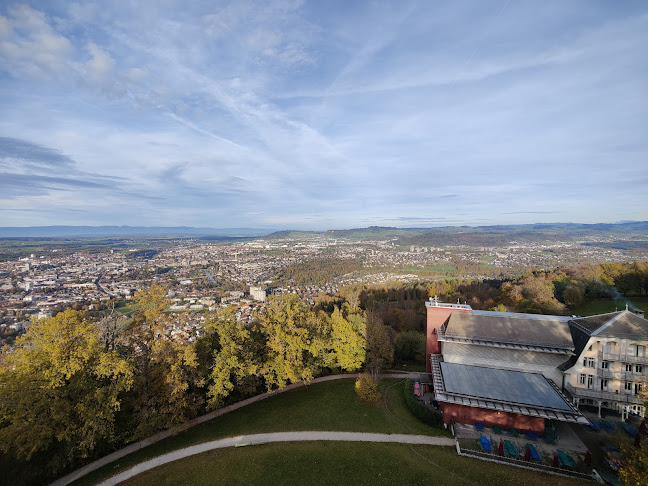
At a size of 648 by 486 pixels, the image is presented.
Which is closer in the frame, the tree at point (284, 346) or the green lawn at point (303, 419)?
the green lawn at point (303, 419)

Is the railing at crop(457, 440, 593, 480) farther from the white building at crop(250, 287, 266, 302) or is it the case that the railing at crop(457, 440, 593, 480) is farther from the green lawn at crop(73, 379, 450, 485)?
the white building at crop(250, 287, 266, 302)

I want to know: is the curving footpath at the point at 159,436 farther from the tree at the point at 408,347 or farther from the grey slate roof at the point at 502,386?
the grey slate roof at the point at 502,386

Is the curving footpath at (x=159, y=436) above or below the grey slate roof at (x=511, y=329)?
below

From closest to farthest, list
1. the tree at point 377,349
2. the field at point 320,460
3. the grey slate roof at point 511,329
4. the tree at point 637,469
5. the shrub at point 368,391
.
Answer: the tree at point 637,469 → the field at point 320,460 → the shrub at point 368,391 → the grey slate roof at point 511,329 → the tree at point 377,349

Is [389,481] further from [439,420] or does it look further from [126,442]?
[126,442]

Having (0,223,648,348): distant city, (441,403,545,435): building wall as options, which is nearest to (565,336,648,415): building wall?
(441,403,545,435): building wall

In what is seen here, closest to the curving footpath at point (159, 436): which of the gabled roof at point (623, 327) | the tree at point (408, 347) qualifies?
the tree at point (408, 347)

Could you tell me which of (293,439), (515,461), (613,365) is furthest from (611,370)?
(293,439)
